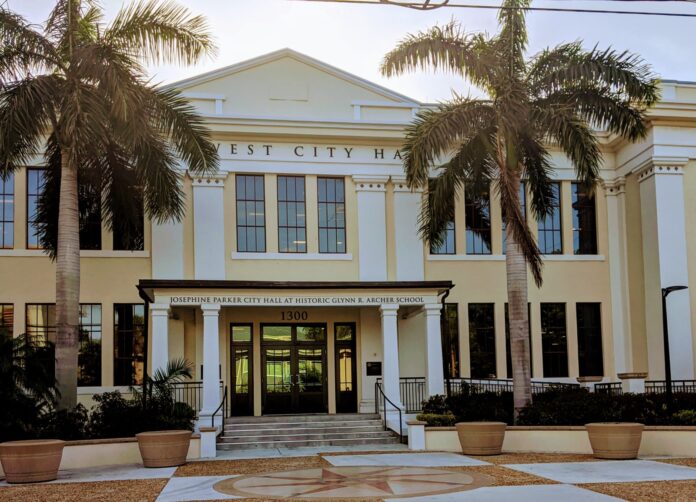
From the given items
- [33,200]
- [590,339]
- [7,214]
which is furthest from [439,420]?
[7,214]

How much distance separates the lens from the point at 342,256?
27.0 metres

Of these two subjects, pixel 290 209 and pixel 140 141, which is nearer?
pixel 140 141

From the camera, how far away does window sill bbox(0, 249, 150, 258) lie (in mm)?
25422

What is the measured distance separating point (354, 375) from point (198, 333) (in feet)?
16.2

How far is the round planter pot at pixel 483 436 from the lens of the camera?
61.8ft

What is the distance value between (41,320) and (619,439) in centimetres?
1651

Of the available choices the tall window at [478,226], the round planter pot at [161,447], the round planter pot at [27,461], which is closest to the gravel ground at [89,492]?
the round planter pot at [27,461]

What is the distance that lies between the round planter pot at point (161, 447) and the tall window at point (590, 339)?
14762 mm

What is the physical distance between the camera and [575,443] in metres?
19.1

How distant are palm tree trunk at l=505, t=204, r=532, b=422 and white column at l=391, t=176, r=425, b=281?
5.59 m

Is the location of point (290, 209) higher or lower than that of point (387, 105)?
lower

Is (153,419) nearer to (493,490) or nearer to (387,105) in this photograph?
(493,490)

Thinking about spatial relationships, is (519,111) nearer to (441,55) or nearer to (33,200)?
(441,55)

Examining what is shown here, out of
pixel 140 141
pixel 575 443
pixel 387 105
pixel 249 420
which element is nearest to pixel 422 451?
pixel 575 443
